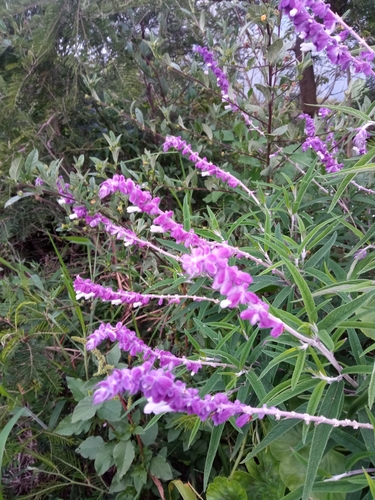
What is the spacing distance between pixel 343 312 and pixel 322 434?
10.8 inches

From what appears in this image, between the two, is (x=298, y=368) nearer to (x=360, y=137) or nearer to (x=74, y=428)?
(x=360, y=137)

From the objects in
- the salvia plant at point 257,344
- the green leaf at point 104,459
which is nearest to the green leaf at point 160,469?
the salvia plant at point 257,344

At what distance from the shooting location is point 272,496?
1.40 metres

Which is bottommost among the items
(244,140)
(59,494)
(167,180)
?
(59,494)

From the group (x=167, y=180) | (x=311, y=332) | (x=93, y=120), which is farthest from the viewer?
(x=93, y=120)

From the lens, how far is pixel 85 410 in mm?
1487

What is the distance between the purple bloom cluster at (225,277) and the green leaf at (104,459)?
105 cm

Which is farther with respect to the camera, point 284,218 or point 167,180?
point 167,180

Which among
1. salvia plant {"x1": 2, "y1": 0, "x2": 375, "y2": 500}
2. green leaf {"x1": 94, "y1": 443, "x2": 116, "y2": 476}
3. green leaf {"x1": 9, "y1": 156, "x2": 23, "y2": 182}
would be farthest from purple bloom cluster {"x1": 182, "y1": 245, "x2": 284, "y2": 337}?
green leaf {"x1": 9, "y1": 156, "x2": 23, "y2": 182}

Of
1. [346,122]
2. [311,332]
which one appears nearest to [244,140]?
[346,122]

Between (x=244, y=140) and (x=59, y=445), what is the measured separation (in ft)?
6.25

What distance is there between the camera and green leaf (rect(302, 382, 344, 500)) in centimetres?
89

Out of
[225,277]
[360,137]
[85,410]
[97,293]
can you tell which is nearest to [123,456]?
[85,410]

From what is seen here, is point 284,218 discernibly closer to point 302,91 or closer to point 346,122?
point 346,122
